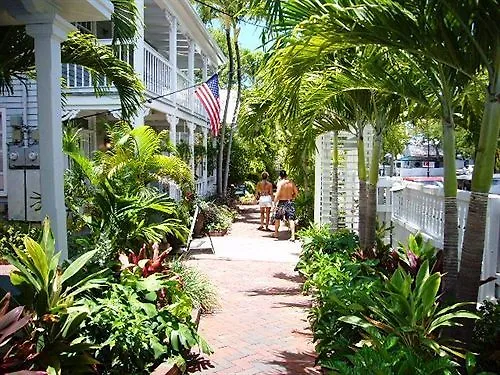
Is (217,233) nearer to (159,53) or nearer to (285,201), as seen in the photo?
(285,201)

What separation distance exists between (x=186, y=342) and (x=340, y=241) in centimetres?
449

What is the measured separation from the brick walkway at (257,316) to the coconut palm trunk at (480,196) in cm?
173

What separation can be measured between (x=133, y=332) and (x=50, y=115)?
2718 millimetres

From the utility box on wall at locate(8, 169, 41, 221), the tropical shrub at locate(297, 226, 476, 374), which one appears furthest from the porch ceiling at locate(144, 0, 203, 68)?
the tropical shrub at locate(297, 226, 476, 374)

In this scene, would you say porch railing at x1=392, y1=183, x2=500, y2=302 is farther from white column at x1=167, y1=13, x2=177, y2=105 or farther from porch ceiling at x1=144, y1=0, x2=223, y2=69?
white column at x1=167, y1=13, x2=177, y2=105

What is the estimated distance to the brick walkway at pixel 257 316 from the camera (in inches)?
198

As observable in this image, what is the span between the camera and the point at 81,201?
7.75m

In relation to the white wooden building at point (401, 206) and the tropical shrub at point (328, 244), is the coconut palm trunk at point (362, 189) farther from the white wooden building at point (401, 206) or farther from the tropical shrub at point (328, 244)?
the white wooden building at point (401, 206)

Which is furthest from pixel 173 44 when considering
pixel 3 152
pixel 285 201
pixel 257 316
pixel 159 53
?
pixel 257 316

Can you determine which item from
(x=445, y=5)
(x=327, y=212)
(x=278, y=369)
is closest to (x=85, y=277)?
(x=278, y=369)

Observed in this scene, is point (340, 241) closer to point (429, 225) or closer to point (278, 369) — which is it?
point (429, 225)

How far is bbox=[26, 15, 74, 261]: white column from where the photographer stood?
5293 millimetres

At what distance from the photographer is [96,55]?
7414 mm

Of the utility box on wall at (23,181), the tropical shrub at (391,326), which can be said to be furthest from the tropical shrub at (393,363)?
the utility box on wall at (23,181)
